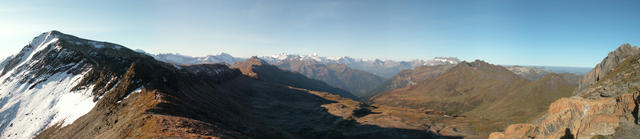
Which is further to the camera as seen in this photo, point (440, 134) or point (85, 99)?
point (440, 134)

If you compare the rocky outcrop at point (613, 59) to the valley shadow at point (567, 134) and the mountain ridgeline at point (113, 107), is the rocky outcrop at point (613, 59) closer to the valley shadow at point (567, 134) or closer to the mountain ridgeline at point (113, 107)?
the mountain ridgeline at point (113, 107)

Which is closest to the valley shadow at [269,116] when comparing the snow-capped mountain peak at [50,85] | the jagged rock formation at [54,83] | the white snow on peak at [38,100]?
the jagged rock formation at [54,83]

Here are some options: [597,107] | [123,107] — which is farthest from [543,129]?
[123,107]

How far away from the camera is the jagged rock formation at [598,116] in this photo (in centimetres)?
3741

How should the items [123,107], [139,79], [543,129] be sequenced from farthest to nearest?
[139,79] < [123,107] < [543,129]

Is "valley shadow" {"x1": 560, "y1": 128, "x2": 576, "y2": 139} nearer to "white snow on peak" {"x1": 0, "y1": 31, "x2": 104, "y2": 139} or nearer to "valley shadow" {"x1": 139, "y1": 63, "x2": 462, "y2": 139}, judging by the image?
"valley shadow" {"x1": 139, "y1": 63, "x2": 462, "y2": 139}

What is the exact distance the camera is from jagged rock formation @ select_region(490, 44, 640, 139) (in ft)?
123

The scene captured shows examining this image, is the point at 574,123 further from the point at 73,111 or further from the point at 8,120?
the point at 8,120

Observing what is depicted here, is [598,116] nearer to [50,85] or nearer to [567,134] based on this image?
[567,134]

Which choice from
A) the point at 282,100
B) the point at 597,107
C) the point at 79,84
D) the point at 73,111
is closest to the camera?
the point at 597,107

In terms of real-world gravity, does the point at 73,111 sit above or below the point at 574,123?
below

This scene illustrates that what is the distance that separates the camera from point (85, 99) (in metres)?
70.8

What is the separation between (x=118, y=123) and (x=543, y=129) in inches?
3353

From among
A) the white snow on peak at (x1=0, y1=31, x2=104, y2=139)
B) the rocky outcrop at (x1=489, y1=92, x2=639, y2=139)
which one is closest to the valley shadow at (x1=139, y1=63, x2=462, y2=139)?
the white snow on peak at (x1=0, y1=31, x2=104, y2=139)
